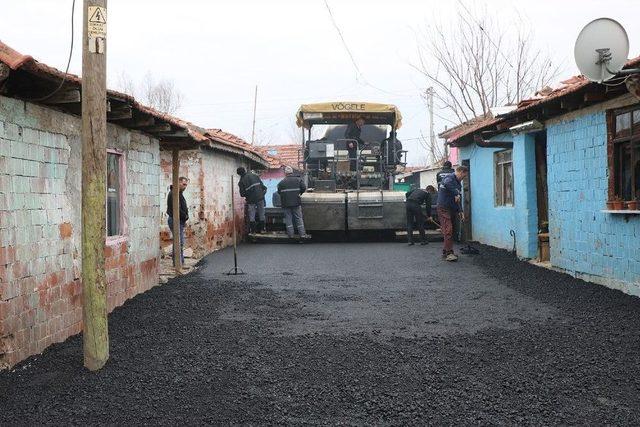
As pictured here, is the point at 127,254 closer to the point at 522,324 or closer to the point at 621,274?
the point at 522,324

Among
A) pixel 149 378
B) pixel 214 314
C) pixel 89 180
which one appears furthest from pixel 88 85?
pixel 214 314

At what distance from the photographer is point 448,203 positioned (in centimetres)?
1304

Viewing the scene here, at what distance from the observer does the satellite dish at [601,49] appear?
7227 mm

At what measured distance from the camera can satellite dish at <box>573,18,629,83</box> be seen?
7.23 meters

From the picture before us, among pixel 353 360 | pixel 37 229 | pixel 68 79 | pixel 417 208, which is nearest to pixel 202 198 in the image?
pixel 417 208

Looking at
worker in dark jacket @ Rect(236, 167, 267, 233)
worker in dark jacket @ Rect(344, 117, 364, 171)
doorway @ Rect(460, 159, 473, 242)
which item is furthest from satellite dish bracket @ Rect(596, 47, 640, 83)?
worker in dark jacket @ Rect(236, 167, 267, 233)

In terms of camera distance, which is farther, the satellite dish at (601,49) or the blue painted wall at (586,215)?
the blue painted wall at (586,215)

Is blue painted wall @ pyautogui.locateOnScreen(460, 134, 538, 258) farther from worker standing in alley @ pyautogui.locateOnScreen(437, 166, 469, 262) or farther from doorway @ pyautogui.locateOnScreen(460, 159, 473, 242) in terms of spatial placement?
worker standing in alley @ pyautogui.locateOnScreen(437, 166, 469, 262)

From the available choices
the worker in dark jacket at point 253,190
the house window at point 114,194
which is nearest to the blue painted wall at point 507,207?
the worker in dark jacket at point 253,190

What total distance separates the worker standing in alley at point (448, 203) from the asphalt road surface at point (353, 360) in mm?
2812

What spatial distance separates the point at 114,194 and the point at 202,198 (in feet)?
20.5

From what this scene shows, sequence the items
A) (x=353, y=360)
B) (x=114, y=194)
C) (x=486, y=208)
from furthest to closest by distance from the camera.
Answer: (x=486, y=208)
(x=114, y=194)
(x=353, y=360)

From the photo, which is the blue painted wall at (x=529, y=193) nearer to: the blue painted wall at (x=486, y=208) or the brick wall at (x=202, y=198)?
the blue painted wall at (x=486, y=208)

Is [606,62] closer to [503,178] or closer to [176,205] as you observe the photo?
[176,205]
